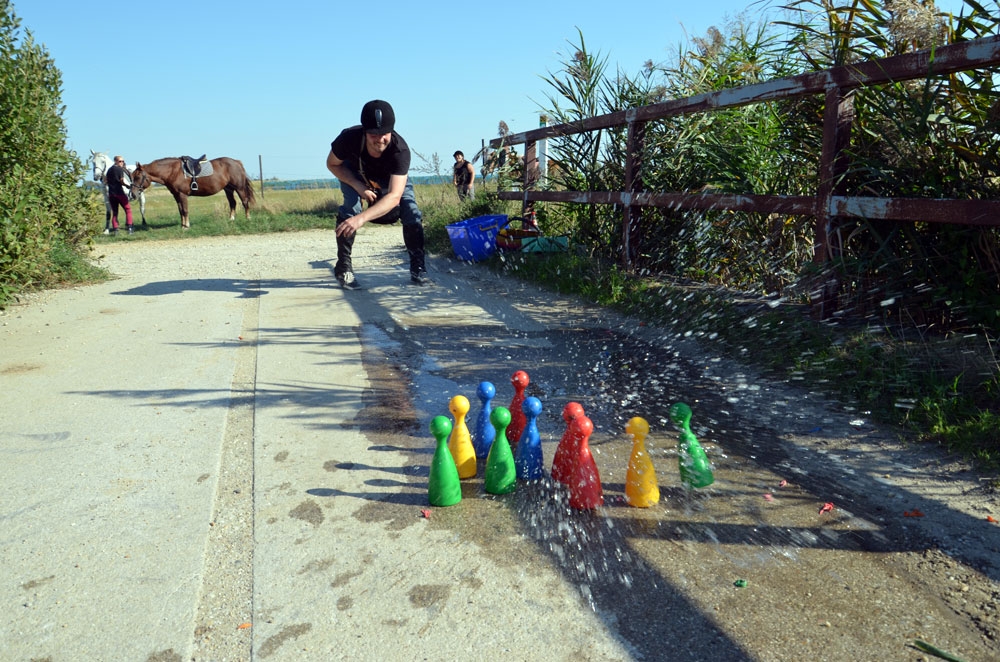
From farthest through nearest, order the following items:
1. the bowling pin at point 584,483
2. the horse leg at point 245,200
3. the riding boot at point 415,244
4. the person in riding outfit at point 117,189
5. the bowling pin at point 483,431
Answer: the horse leg at point 245,200
the person in riding outfit at point 117,189
the riding boot at point 415,244
the bowling pin at point 483,431
the bowling pin at point 584,483

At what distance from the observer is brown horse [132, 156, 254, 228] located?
59.8ft

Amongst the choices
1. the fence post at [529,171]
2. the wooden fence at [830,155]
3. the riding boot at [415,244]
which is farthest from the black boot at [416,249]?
the wooden fence at [830,155]

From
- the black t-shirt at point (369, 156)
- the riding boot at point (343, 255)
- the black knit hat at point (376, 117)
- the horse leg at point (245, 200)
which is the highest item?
the black knit hat at point (376, 117)

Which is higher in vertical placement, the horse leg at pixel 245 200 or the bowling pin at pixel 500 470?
the horse leg at pixel 245 200

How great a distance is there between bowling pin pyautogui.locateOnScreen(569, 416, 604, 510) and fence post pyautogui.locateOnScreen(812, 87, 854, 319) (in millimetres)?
2230

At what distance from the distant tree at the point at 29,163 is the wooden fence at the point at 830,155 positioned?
17.1 ft

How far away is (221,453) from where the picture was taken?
3092 millimetres

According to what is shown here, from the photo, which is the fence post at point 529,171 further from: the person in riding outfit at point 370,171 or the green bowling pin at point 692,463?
the green bowling pin at point 692,463

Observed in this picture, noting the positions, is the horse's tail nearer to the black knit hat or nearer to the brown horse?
the brown horse

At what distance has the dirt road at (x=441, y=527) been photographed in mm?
1900

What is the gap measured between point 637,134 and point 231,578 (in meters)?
5.15

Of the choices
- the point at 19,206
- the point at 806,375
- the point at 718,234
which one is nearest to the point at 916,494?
the point at 806,375

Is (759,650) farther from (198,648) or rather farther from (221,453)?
(221,453)

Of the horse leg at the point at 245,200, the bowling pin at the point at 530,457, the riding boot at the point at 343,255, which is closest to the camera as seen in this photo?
the bowling pin at the point at 530,457
